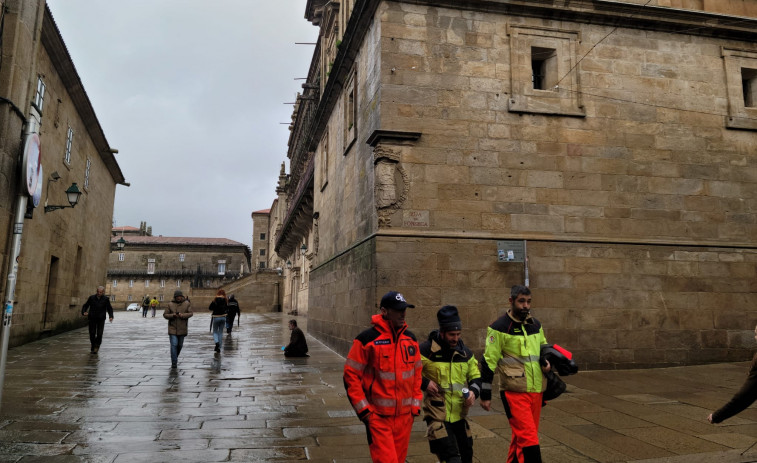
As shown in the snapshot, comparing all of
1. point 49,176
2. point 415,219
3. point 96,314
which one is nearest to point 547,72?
point 415,219

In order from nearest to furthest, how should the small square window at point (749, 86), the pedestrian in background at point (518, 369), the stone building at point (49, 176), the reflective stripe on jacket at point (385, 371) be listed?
the reflective stripe on jacket at point (385, 371) → the pedestrian in background at point (518, 369) → the stone building at point (49, 176) → the small square window at point (749, 86)

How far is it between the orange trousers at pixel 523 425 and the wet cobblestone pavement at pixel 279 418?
0.88 metres

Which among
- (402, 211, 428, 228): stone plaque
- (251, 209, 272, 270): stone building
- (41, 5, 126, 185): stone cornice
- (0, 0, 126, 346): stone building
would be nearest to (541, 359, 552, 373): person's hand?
(0, 0, 126, 346): stone building

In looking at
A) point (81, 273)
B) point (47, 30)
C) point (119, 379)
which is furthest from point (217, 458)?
point (81, 273)

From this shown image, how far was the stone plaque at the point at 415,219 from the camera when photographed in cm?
945

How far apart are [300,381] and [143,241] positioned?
79302 mm

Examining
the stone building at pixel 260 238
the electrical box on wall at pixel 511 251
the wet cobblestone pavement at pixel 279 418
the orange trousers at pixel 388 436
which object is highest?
the stone building at pixel 260 238

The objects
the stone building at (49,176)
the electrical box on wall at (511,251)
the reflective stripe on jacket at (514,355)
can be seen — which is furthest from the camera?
the electrical box on wall at (511,251)

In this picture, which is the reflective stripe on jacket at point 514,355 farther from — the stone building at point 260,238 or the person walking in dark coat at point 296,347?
the stone building at point 260,238

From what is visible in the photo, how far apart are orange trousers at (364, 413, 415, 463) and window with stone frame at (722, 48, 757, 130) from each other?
11.1 meters

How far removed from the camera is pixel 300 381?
8.65 meters

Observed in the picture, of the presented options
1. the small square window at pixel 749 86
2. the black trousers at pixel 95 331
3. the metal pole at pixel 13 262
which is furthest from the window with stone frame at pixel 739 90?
the black trousers at pixel 95 331

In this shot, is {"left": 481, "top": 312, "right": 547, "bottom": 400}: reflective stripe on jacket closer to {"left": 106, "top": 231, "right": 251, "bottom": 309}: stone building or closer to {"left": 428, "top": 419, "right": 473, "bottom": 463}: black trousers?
{"left": 428, "top": 419, "right": 473, "bottom": 463}: black trousers

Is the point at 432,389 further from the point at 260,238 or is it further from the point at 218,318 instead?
the point at 260,238
